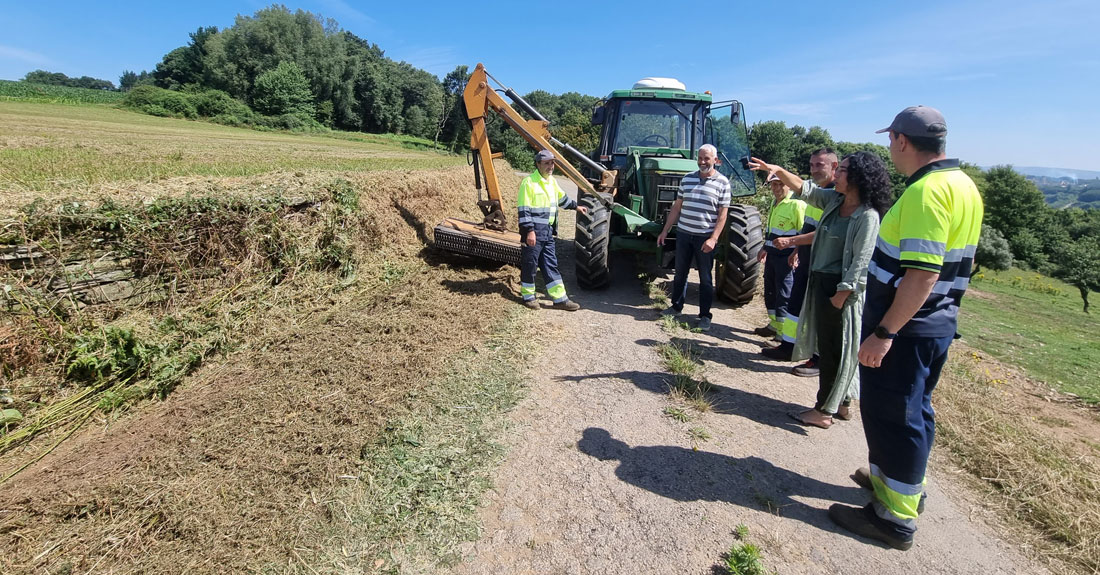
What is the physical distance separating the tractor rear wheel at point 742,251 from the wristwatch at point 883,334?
3.41m

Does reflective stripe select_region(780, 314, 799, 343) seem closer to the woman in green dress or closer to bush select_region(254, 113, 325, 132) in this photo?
the woman in green dress

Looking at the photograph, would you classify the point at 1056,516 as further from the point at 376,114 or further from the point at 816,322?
the point at 376,114

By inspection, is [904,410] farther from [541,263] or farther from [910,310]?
[541,263]

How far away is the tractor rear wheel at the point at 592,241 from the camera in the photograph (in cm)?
605

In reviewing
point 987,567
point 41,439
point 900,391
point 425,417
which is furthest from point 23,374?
point 987,567

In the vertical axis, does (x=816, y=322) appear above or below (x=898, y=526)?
above

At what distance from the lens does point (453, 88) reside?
178 ft

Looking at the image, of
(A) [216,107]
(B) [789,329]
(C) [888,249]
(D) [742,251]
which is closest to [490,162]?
(D) [742,251]

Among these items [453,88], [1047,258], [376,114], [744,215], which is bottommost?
[1047,258]

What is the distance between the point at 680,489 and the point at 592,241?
12.2 feet

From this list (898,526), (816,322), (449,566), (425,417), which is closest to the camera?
(449,566)

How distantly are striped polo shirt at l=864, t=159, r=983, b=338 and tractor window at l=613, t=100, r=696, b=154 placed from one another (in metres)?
5.04

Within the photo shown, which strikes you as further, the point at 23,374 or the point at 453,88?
the point at 453,88

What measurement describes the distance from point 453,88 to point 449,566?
57979mm
